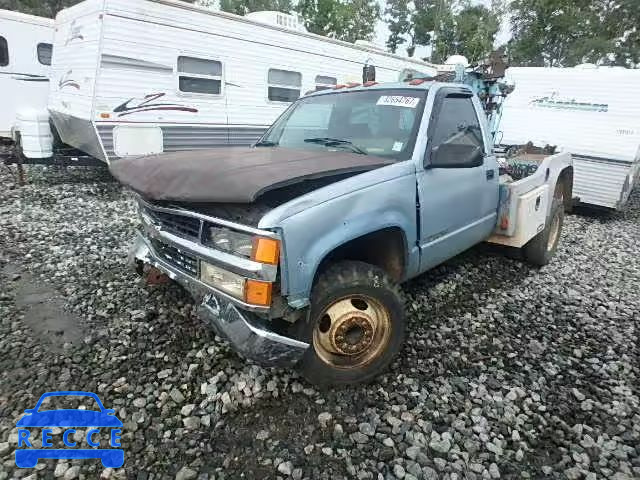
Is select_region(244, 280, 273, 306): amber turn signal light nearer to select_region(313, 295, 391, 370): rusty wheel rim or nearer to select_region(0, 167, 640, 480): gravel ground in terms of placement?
select_region(313, 295, 391, 370): rusty wheel rim

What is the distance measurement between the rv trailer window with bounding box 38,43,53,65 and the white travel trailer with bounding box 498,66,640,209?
35.9 feet

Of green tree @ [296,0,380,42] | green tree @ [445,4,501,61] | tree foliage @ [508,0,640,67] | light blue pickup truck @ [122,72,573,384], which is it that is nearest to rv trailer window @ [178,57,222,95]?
light blue pickup truck @ [122,72,573,384]

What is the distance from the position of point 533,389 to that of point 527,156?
395 cm

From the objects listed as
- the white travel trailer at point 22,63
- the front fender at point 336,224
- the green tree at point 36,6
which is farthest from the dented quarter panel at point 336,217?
the green tree at point 36,6

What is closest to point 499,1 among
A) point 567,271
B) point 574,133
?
point 574,133

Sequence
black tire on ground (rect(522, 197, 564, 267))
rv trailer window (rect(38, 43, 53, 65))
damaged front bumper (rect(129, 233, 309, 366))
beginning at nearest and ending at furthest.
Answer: damaged front bumper (rect(129, 233, 309, 366)) < black tire on ground (rect(522, 197, 564, 267)) < rv trailer window (rect(38, 43, 53, 65))

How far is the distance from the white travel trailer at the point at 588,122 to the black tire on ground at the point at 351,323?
667cm

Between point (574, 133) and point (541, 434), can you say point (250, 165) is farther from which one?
point (574, 133)

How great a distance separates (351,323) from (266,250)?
86 centimetres

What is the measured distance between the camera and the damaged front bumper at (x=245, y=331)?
A: 7.58ft

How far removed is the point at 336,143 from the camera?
3480 mm

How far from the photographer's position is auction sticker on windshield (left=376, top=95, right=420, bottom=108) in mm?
3381

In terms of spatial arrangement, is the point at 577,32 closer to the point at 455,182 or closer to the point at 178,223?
the point at 455,182

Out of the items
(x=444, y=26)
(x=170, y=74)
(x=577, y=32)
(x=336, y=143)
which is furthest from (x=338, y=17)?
(x=336, y=143)
